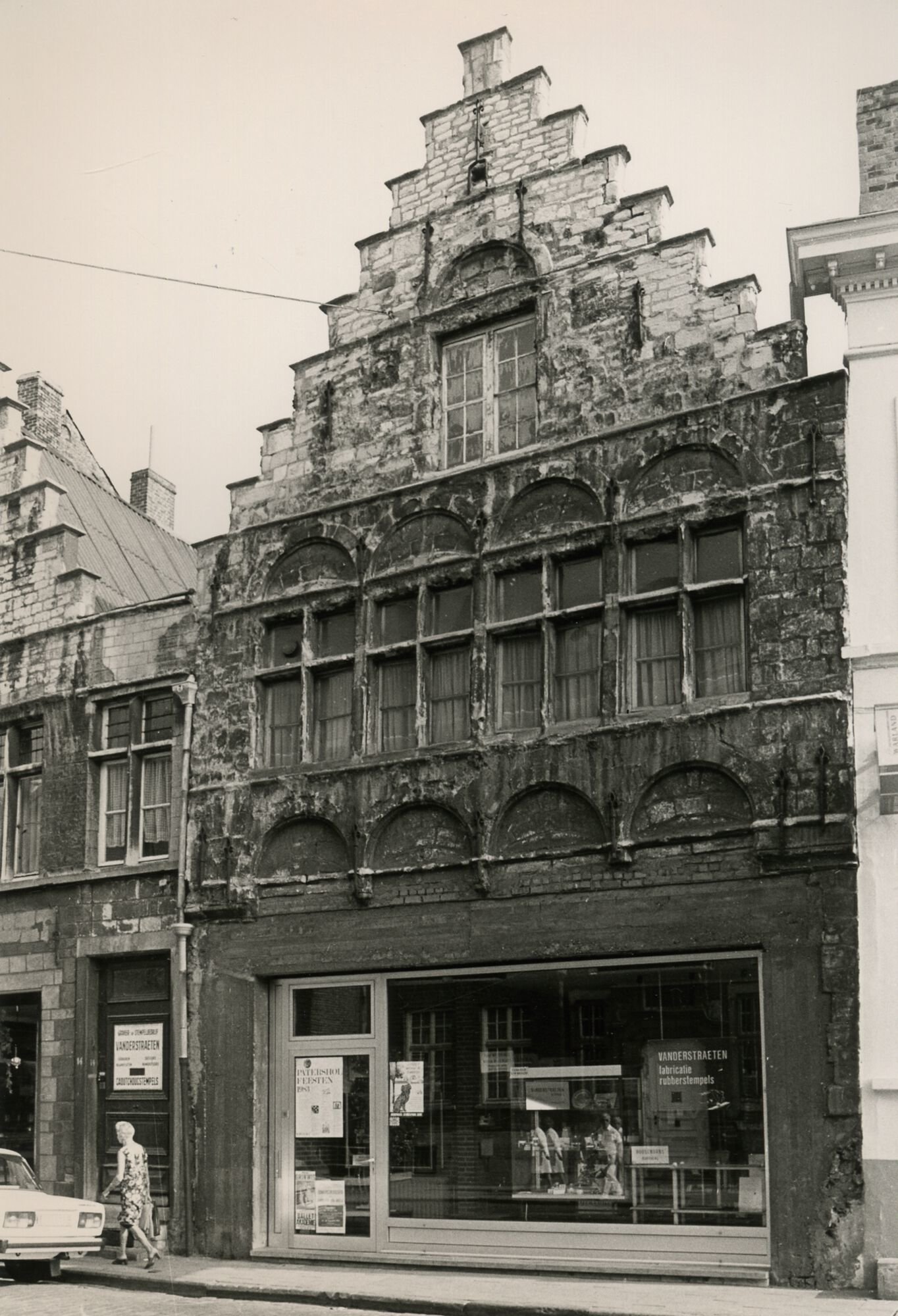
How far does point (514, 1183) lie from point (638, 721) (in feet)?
15.4

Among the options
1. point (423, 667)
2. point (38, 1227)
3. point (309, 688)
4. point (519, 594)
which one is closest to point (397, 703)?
point (423, 667)

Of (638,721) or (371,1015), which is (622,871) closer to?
(638,721)

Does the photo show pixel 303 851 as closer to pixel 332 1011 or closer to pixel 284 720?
pixel 284 720

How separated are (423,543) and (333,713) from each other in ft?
7.09

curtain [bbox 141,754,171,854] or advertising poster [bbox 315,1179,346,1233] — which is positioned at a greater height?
curtain [bbox 141,754,171,854]

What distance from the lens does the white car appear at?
15141 millimetres

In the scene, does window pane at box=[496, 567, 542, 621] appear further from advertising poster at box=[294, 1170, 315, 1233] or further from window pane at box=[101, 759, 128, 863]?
advertising poster at box=[294, 1170, 315, 1233]

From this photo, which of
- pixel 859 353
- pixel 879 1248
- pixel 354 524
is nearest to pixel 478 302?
pixel 354 524

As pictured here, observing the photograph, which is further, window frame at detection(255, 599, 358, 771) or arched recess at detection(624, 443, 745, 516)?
window frame at detection(255, 599, 358, 771)

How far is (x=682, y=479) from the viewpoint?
15656 millimetres

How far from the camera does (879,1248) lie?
13.3 metres

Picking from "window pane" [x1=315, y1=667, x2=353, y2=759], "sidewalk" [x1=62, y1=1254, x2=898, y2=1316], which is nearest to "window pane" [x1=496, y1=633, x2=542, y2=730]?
"window pane" [x1=315, y1=667, x2=353, y2=759]

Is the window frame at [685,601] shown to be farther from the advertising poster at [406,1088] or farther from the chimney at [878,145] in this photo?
the advertising poster at [406,1088]

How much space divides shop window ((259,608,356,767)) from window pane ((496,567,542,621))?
1.91 meters
